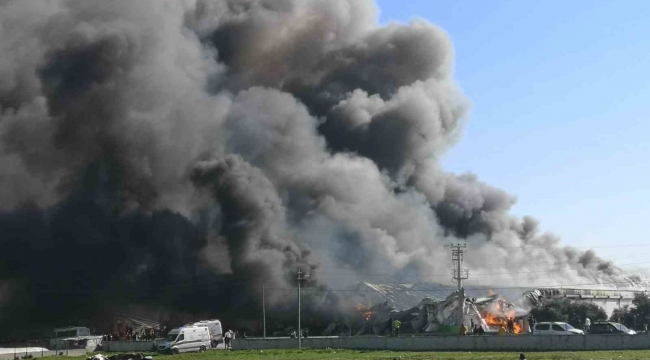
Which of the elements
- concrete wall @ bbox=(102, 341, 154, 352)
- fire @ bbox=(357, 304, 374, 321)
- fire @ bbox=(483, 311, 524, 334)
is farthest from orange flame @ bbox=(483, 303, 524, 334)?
concrete wall @ bbox=(102, 341, 154, 352)

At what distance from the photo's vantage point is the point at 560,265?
93500 mm

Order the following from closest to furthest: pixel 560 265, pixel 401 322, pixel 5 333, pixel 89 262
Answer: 1. pixel 401 322
2. pixel 5 333
3. pixel 89 262
4. pixel 560 265

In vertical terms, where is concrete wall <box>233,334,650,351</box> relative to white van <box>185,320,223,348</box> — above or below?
below

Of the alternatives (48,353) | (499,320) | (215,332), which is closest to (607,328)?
(499,320)

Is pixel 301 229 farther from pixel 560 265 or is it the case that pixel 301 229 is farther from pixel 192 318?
pixel 560 265

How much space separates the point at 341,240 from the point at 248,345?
3244 centimetres

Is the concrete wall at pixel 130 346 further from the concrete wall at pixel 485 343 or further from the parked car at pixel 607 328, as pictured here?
the parked car at pixel 607 328

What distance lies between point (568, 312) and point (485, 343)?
29995 mm

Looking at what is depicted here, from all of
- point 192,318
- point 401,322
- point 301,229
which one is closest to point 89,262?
point 192,318

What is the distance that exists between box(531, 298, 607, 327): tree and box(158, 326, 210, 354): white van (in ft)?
91.3

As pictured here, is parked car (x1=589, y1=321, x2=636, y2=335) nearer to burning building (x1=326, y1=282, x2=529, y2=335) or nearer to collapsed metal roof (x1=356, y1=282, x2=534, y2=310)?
burning building (x1=326, y1=282, x2=529, y2=335)

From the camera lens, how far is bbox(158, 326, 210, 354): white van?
2014 inches

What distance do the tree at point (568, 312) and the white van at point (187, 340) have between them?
27.8 metres

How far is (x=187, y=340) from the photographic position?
52.2 m
